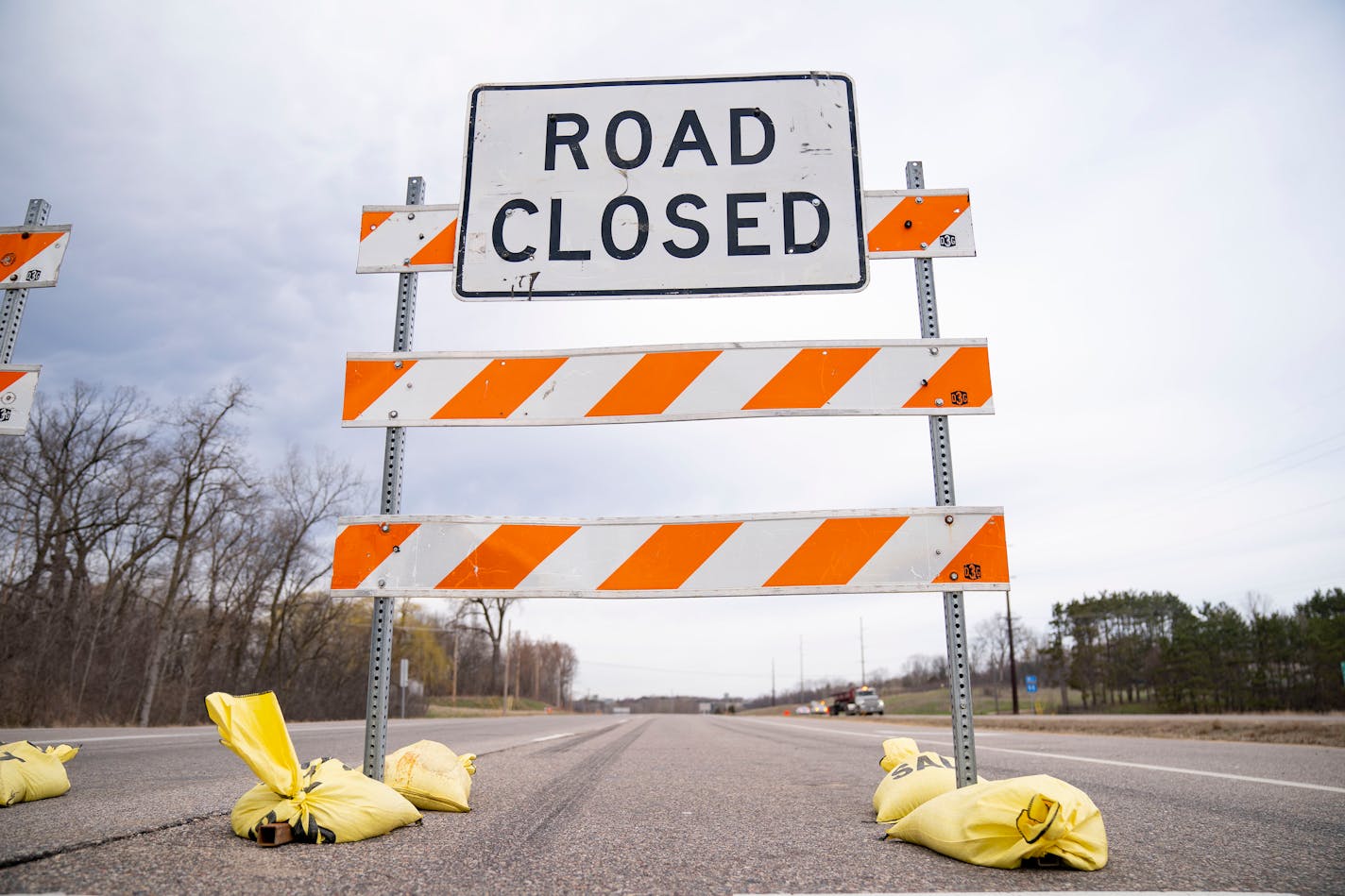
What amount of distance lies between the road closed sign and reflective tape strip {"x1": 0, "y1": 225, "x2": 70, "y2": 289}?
328 cm

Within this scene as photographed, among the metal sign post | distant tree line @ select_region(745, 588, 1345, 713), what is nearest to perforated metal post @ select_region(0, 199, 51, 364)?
the metal sign post

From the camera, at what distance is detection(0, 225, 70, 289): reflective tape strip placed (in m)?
5.08

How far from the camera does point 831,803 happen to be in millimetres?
4062

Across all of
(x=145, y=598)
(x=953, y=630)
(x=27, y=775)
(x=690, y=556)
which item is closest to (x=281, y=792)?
(x=690, y=556)

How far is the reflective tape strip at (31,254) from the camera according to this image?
5.08 metres

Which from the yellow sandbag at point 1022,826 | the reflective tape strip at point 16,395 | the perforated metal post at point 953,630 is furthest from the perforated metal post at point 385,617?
the reflective tape strip at point 16,395

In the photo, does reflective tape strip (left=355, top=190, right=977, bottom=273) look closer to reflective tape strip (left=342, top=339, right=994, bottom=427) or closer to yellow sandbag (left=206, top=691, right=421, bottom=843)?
reflective tape strip (left=342, top=339, right=994, bottom=427)

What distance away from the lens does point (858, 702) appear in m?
62.6

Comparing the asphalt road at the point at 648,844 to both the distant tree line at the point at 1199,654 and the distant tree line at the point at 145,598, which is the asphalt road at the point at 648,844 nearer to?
the distant tree line at the point at 145,598

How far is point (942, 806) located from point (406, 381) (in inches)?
113

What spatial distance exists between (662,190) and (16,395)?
4.36m

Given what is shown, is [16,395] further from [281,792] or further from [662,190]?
[662,190]

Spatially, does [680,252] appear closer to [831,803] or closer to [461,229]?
[461,229]

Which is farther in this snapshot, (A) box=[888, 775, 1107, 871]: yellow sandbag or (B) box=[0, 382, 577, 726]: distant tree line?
(B) box=[0, 382, 577, 726]: distant tree line
